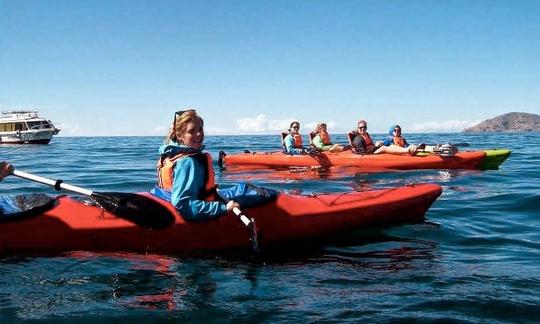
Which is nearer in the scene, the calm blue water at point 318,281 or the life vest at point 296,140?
the calm blue water at point 318,281

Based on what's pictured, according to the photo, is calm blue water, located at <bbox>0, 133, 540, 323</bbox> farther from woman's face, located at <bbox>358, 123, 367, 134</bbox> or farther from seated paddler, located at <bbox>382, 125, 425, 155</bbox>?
woman's face, located at <bbox>358, 123, 367, 134</bbox>

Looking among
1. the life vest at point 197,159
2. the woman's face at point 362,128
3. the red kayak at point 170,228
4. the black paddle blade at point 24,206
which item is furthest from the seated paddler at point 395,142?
the black paddle blade at point 24,206

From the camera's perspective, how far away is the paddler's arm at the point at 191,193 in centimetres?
530

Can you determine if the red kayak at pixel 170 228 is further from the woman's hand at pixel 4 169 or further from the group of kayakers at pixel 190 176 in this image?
the woman's hand at pixel 4 169

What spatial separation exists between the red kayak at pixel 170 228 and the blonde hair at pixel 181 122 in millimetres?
787

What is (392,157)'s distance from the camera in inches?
572

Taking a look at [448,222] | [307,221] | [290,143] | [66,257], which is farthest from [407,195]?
[290,143]

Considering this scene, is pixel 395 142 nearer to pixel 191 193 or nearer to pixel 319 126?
pixel 319 126

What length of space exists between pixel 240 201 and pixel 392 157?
9.32m

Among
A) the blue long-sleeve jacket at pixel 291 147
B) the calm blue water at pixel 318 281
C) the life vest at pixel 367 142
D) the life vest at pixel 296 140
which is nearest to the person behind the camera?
the calm blue water at pixel 318 281

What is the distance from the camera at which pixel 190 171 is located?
5.31 m

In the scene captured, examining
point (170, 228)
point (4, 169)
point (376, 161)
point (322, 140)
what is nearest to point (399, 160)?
point (376, 161)

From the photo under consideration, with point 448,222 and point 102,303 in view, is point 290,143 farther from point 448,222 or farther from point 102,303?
point 102,303

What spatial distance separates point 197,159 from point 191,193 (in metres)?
0.38
